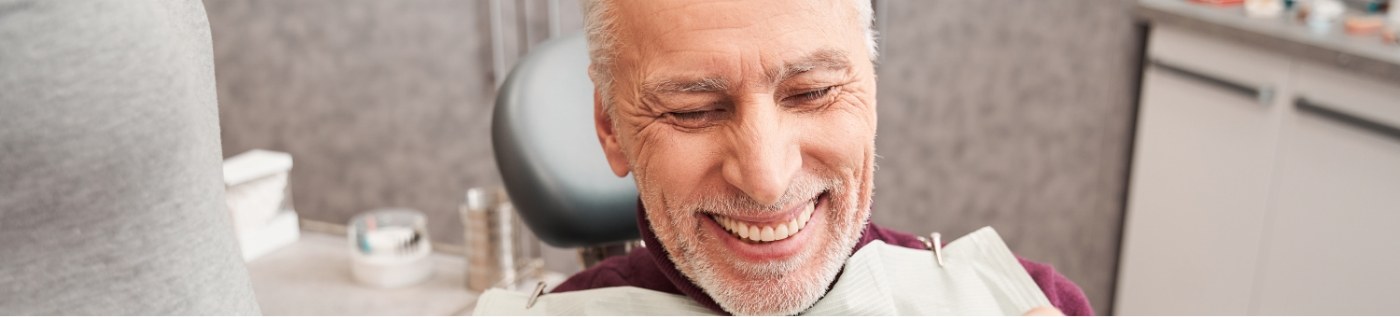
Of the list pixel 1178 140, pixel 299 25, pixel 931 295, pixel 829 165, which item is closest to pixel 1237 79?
pixel 1178 140

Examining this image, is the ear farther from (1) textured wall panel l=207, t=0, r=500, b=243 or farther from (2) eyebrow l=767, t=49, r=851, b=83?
(1) textured wall panel l=207, t=0, r=500, b=243

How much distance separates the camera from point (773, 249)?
41.0 inches

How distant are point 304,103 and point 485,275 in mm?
1335

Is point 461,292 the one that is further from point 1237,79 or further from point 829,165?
point 1237,79

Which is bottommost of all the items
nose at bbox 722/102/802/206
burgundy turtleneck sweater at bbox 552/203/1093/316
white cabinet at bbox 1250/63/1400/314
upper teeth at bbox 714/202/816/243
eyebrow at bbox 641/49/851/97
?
white cabinet at bbox 1250/63/1400/314

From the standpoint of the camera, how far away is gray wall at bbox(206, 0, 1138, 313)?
9.36 feet

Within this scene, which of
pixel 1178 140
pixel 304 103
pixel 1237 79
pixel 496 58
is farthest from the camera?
pixel 304 103

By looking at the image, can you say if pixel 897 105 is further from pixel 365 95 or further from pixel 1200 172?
pixel 365 95

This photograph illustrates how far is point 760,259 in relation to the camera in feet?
3.43

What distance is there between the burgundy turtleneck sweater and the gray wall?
1576mm


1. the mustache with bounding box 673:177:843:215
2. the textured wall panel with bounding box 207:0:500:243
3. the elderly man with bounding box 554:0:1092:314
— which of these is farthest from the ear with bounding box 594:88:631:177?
the textured wall panel with bounding box 207:0:500:243

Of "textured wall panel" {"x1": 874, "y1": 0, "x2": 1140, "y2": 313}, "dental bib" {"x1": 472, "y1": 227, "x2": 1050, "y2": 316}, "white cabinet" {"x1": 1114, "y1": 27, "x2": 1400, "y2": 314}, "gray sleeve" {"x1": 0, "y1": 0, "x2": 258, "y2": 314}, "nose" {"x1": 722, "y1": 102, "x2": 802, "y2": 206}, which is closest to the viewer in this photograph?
"gray sleeve" {"x1": 0, "y1": 0, "x2": 258, "y2": 314}

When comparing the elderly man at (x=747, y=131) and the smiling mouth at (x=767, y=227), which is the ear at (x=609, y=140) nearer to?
the elderly man at (x=747, y=131)

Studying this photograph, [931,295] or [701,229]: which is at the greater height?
[701,229]
